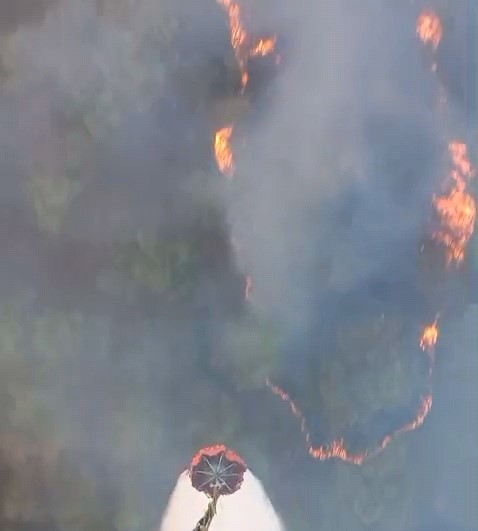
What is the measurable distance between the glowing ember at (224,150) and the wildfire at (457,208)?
1.24ft

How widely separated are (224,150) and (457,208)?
434mm

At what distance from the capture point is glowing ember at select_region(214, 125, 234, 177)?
1.49 metres

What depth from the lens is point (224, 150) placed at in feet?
4.89

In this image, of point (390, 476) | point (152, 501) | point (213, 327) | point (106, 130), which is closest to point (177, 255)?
point (213, 327)

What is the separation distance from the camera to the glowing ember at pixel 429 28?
1.50m

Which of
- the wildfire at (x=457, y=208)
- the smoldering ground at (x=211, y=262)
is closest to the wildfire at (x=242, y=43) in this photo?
the smoldering ground at (x=211, y=262)

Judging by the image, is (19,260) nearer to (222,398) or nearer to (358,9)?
(222,398)

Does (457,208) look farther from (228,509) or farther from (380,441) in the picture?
(228,509)

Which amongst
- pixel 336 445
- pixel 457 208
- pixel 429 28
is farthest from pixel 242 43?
pixel 336 445

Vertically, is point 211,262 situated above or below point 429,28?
below

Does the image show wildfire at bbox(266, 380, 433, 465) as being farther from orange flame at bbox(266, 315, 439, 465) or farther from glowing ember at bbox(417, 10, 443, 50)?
glowing ember at bbox(417, 10, 443, 50)

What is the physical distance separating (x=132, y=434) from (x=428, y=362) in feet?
1.78

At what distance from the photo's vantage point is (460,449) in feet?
4.83

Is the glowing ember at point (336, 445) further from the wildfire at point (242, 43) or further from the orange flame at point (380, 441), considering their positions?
the wildfire at point (242, 43)
